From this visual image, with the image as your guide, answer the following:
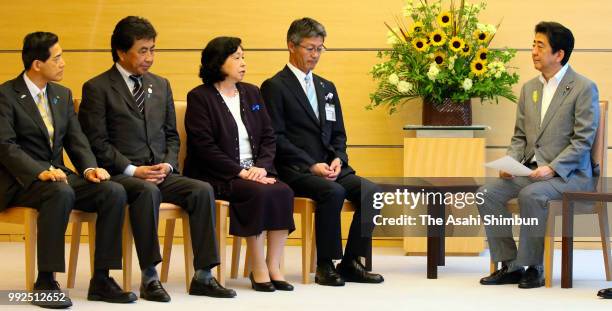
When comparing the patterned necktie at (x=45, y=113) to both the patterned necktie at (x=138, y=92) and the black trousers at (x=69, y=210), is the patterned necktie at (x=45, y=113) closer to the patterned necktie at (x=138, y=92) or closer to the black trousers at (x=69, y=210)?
the black trousers at (x=69, y=210)

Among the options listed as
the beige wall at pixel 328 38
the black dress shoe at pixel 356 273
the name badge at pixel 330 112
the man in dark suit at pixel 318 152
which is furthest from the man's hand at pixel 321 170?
the beige wall at pixel 328 38

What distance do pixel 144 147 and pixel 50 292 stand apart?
983 millimetres

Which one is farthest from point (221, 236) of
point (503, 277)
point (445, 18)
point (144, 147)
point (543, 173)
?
point (445, 18)

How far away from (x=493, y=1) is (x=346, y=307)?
3.33 metres

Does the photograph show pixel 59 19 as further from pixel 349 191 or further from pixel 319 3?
pixel 349 191

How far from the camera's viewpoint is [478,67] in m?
6.68

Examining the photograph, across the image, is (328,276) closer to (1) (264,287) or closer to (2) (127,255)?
(1) (264,287)

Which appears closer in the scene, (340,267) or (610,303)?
(610,303)

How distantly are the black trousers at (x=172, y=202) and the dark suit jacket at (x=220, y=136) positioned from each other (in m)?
0.24

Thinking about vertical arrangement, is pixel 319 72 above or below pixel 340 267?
above

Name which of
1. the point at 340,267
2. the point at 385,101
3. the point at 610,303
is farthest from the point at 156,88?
the point at 610,303

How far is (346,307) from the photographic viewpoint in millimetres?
4711

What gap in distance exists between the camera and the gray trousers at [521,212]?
554 cm

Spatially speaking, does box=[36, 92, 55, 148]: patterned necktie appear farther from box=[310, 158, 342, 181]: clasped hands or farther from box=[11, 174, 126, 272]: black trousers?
box=[310, 158, 342, 181]: clasped hands
